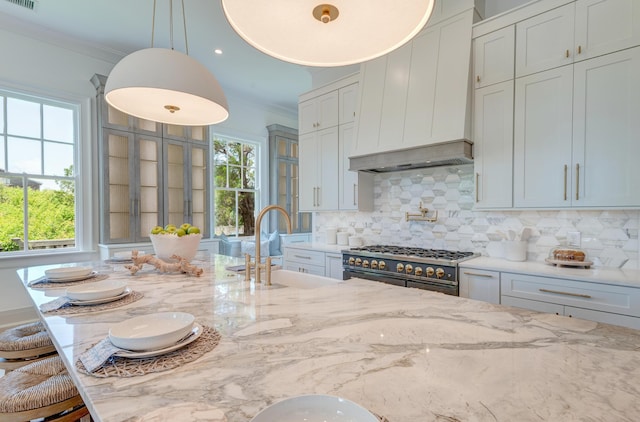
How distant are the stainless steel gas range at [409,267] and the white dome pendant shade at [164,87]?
179cm

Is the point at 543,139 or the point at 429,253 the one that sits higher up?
the point at 543,139

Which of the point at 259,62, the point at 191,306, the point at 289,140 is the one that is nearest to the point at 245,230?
the point at 289,140

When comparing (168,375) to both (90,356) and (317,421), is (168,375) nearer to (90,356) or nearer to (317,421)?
(90,356)

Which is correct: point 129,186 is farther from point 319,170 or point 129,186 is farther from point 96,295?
point 96,295

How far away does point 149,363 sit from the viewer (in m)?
0.81

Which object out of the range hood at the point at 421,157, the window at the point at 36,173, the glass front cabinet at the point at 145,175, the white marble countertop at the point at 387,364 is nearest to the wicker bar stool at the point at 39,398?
the white marble countertop at the point at 387,364

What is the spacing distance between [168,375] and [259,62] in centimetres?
437

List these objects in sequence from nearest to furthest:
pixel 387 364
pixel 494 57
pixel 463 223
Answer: pixel 387 364 → pixel 494 57 → pixel 463 223

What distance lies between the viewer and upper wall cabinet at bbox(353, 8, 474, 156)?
267cm

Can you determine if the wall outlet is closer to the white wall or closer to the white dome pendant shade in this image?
the white dome pendant shade

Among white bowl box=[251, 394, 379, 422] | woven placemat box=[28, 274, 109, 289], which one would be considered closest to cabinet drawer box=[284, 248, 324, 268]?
woven placemat box=[28, 274, 109, 289]

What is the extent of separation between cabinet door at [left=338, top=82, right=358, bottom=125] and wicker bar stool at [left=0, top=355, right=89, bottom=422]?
318cm

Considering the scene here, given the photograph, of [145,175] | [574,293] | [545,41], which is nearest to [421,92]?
[545,41]

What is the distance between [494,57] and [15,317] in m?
5.51
